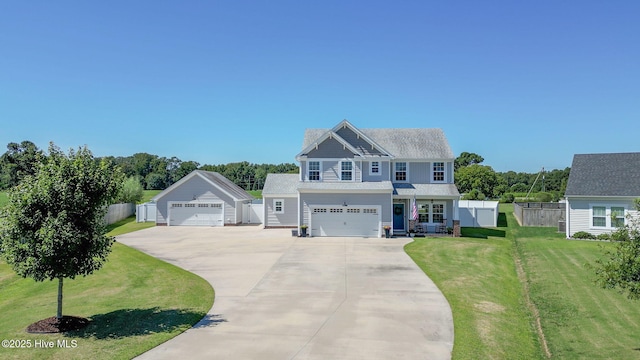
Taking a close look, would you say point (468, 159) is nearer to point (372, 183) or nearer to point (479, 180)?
point (479, 180)

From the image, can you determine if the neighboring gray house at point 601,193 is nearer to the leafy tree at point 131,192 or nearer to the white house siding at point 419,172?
the white house siding at point 419,172

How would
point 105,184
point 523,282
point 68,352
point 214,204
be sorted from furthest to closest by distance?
point 214,204, point 523,282, point 105,184, point 68,352

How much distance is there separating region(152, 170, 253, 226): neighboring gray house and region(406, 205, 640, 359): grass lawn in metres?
17.8

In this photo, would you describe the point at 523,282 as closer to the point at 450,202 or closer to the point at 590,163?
the point at 450,202

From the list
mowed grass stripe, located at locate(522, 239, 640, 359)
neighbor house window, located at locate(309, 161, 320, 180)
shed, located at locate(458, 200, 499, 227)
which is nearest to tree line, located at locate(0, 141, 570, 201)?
shed, located at locate(458, 200, 499, 227)

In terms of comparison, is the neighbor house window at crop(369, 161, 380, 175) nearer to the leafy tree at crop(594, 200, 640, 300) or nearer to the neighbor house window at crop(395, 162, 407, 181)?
the neighbor house window at crop(395, 162, 407, 181)

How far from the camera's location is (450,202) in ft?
95.5

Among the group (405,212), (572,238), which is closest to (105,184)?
(405,212)

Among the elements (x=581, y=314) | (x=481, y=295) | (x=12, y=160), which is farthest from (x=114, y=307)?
(x=12, y=160)

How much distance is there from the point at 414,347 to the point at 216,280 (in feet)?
27.8

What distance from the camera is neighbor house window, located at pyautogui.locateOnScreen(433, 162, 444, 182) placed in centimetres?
3027

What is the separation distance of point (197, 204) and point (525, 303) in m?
27.4

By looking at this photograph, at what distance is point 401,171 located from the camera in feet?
100

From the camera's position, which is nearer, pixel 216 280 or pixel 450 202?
pixel 216 280
